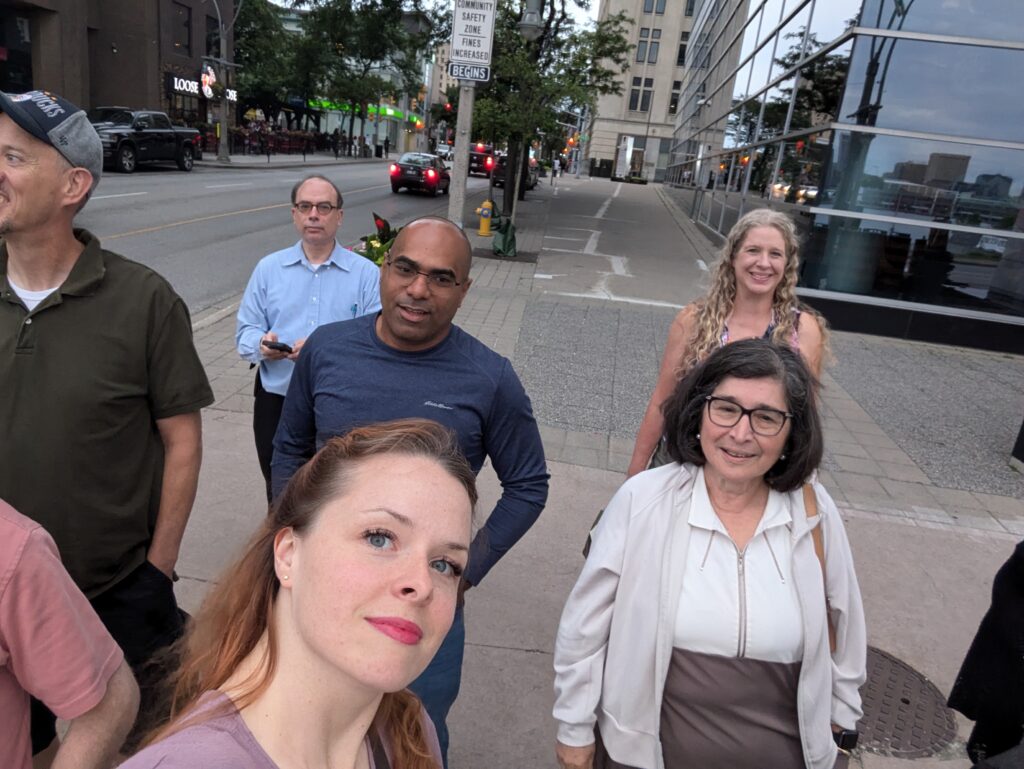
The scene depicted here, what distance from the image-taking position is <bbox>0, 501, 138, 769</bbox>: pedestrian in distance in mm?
1223

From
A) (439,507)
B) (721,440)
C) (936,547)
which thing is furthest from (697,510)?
(936,547)

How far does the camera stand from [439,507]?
1.15 m

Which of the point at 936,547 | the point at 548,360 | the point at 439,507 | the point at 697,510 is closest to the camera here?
the point at 439,507

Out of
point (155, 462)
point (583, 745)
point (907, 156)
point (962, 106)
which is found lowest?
point (583, 745)

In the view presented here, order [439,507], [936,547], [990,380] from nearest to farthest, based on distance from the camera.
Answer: [439,507]
[936,547]
[990,380]

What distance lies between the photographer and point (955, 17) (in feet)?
31.5

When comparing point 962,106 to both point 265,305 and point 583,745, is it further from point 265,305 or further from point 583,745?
point 583,745

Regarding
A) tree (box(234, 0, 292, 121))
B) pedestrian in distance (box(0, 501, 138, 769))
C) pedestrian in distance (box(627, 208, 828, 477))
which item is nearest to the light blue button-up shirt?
pedestrian in distance (box(627, 208, 828, 477))

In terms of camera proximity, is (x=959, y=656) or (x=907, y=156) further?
(x=907, y=156)

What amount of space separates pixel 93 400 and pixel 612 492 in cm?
363

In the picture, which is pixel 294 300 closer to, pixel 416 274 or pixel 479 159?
pixel 416 274

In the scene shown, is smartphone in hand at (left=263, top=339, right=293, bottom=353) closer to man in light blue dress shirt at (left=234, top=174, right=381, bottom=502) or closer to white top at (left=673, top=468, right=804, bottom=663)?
man in light blue dress shirt at (left=234, top=174, right=381, bottom=502)

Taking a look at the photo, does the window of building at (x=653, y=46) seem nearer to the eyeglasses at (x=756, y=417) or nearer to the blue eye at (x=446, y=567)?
the eyeglasses at (x=756, y=417)

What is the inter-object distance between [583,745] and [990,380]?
8.84 metres
